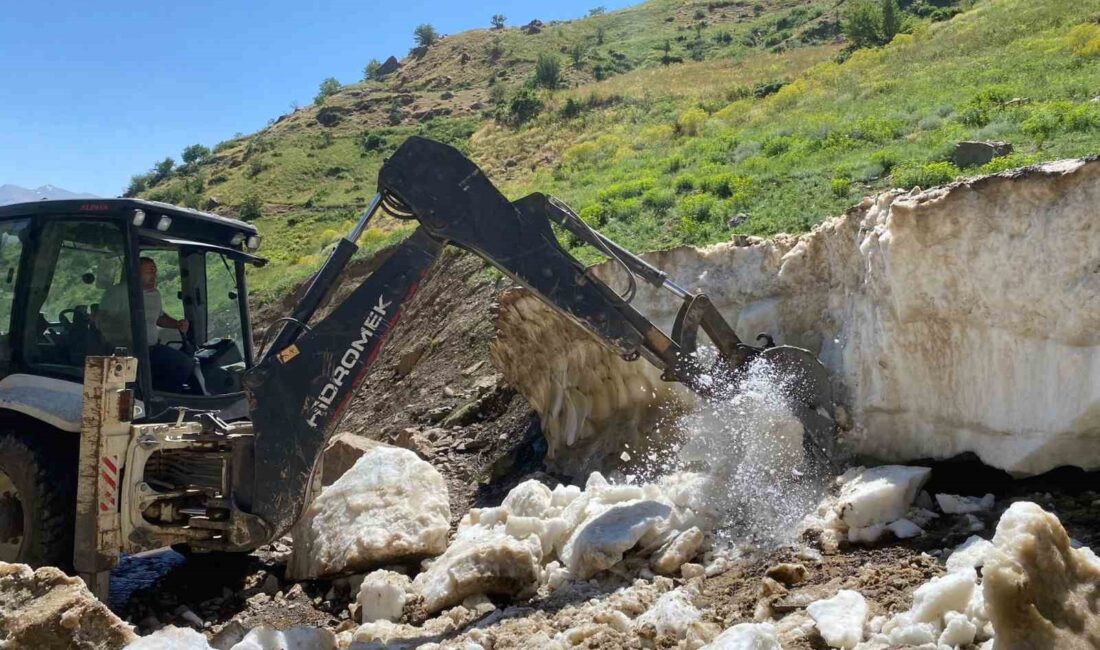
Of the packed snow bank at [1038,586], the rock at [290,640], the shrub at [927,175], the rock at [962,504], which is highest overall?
the shrub at [927,175]

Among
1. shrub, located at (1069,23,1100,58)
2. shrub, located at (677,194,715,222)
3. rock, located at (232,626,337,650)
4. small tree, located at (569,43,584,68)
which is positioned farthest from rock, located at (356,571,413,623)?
small tree, located at (569,43,584,68)

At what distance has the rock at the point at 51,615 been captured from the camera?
15.1ft

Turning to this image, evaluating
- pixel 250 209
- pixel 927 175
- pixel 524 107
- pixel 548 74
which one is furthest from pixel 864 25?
pixel 927 175

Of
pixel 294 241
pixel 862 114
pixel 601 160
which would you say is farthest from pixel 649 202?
pixel 294 241

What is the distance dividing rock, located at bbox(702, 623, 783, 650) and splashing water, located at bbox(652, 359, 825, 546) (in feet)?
5.99

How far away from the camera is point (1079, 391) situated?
5574 mm

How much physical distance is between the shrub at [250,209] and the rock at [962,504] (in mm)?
41324

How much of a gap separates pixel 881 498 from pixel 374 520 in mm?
3402

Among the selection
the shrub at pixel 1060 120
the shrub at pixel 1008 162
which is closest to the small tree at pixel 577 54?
the shrub at pixel 1060 120

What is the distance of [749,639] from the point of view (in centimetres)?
422

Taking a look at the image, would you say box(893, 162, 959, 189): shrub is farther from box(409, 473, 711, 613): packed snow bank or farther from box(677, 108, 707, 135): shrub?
box(677, 108, 707, 135): shrub

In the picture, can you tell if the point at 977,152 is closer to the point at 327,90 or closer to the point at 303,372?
the point at 303,372

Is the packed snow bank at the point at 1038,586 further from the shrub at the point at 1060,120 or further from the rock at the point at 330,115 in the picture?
the rock at the point at 330,115

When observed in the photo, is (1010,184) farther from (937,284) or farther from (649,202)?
(649,202)
